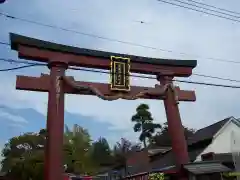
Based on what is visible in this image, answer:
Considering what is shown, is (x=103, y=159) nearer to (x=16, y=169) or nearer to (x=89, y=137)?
(x=89, y=137)

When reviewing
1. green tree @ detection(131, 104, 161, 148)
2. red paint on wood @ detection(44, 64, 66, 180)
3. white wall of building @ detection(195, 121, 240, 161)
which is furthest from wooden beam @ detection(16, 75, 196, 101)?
green tree @ detection(131, 104, 161, 148)

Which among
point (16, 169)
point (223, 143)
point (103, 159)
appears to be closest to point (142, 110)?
point (103, 159)

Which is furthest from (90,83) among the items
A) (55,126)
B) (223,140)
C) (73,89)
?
(223,140)

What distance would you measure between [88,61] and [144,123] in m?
37.2

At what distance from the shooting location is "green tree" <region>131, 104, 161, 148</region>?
167 feet

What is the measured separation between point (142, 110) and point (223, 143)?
92.0 ft

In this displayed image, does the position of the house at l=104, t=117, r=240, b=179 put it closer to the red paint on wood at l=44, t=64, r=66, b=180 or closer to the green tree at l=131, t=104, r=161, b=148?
the red paint on wood at l=44, t=64, r=66, b=180

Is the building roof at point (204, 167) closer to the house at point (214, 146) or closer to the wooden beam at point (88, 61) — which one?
the house at point (214, 146)

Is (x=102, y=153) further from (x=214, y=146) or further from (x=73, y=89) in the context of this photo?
(x=73, y=89)

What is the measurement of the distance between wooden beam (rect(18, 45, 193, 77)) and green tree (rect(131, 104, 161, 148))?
1332 inches

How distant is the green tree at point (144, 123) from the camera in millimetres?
50778

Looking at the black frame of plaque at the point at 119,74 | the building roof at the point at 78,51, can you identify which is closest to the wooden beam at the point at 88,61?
the building roof at the point at 78,51

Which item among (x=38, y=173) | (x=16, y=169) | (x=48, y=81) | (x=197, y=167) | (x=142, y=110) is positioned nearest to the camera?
(x=48, y=81)

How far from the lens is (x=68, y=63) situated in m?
14.6
